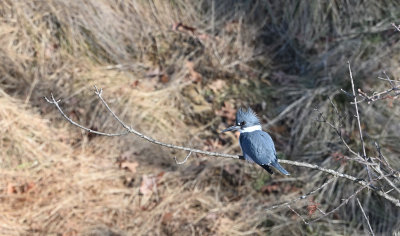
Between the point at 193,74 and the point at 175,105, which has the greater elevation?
the point at 193,74

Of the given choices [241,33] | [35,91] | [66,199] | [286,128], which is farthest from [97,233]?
[241,33]

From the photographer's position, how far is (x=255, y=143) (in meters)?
2.92

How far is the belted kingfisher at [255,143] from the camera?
281cm

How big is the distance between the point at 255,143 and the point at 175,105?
6.32 ft

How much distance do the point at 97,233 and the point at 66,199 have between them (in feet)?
1.11

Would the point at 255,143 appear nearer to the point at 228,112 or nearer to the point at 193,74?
the point at 228,112

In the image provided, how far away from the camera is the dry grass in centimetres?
402

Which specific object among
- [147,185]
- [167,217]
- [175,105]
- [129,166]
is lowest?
[167,217]

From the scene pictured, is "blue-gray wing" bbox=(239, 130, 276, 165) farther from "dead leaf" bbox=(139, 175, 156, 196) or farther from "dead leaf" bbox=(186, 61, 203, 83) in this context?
"dead leaf" bbox=(186, 61, 203, 83)

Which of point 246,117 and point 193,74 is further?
point 193,74

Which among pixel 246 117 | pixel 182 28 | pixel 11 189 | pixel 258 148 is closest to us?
pixel 258 148

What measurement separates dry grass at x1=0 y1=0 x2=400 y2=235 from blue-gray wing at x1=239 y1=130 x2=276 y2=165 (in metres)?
1.20

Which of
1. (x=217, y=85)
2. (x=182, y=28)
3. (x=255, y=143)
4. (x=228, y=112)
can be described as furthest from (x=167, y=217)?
(x=182, y=28)

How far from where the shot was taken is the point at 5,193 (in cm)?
386
